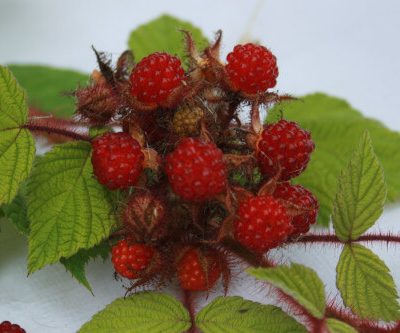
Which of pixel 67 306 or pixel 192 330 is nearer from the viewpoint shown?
pixel 192 330

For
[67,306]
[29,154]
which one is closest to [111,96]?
[29,154]

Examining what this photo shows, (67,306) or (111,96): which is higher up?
(111,96)

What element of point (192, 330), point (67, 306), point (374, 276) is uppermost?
point (374, 276)

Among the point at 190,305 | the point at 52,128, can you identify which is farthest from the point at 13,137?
the point at 190,305

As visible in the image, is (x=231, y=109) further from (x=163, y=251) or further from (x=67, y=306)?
(x=67, y=306)

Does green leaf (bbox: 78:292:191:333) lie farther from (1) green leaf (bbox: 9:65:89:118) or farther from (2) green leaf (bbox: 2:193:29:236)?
(1) green leaf (bbox: 9:65:89:118)

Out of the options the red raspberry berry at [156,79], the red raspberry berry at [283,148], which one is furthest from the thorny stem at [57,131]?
the red raspberry berry at [283,148]
